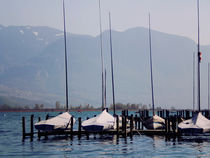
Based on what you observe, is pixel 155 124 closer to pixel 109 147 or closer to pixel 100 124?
pixel 100 124

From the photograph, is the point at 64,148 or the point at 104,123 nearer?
the point at 64,148

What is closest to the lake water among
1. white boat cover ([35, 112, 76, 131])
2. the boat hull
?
the boat hull

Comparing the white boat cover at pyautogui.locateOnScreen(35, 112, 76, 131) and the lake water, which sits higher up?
the white boat cover at pyautogui.locateOnScreen(35, 112, 76, 131)

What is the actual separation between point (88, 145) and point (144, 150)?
6.62 metres

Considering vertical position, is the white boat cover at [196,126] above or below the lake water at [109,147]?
above

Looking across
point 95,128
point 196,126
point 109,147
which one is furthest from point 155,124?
point 109,147

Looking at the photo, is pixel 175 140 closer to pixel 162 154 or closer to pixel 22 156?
pixel 162 154

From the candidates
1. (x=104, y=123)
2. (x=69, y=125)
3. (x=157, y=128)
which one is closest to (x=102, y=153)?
(x=104, y=123)

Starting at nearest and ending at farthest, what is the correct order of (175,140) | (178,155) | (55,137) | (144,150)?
(178,155), (144,150), (175,140), (55,137)

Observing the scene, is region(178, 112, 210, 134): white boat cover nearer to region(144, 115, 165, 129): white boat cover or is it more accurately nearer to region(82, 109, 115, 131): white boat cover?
region(82, 109, 115, 131): white boat cover

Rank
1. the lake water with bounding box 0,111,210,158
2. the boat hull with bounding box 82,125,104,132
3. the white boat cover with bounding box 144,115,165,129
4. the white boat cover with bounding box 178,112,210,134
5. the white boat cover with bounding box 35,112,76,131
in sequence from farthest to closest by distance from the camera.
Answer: the white boat cover with bounding box 144,115,165,129 → the white boat cover with bounding box 35,112,76,131 → the boat hull with bounding box 82,125,104,132 → the white boat cover with bounding box 178,112,210,134 → the lake water with bounding box 0,111,210,158

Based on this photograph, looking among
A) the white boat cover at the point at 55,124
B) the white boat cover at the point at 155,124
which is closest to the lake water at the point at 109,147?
the white boat cover at the point at 55,124

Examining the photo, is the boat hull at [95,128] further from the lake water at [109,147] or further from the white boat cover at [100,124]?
the lake water at [109,147]

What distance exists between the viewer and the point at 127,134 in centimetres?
5072
